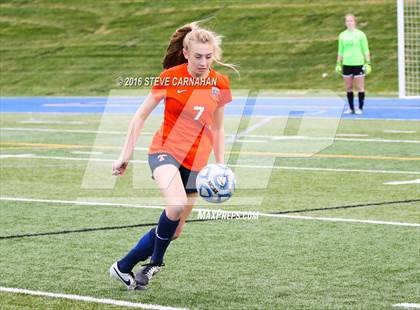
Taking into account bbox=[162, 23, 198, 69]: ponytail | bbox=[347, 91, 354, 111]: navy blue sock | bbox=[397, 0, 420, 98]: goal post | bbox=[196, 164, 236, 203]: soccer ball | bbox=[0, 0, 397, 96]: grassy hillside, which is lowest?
bbox=[0, 0, 397, 96]: grassy hillside

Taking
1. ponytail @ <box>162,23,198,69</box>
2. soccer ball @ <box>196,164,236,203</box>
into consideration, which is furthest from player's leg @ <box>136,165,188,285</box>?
ponytail @ <box>162,23,198,69</box>

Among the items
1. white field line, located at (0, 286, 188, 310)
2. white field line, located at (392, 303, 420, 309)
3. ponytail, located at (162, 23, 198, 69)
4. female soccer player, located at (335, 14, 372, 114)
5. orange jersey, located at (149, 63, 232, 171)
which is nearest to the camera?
white field line, located at (392, 303, 420, 309)

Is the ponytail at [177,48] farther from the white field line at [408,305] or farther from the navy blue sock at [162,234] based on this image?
the white field line at [408,305]

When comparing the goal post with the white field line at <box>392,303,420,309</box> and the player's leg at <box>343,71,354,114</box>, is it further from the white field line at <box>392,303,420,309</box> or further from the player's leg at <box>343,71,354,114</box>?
the white field line at <box>392,303,420,309</box>

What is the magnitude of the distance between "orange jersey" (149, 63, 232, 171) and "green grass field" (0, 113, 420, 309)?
991 millimetres

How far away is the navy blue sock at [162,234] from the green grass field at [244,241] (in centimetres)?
25

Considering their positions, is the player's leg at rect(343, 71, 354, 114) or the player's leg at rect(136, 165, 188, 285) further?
the player's leg at rect(343, 71, 354, 114)

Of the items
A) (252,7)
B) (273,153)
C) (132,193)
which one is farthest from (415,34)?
(132,193)

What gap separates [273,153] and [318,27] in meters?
22.9

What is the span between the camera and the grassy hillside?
37938mm

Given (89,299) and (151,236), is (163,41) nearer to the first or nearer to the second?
(151,236)

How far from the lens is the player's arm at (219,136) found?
25.9 feet

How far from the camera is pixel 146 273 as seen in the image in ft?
25.4

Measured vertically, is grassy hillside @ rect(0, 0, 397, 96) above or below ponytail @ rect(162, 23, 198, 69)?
below
